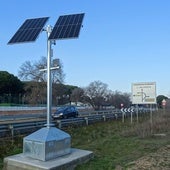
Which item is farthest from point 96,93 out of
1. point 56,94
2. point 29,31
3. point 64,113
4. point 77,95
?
point 29,31

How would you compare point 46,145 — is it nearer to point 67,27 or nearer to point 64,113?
point 67,27

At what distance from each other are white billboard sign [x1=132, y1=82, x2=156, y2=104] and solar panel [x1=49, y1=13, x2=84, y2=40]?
2309 centimetres

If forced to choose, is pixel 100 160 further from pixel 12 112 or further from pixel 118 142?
pixel 12 112

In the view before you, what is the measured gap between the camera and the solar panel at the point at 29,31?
39.1 feet

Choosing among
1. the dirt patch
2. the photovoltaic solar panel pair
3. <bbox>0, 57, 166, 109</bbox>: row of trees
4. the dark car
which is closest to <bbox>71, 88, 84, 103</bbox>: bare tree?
<bbox>0, 57, 166, 109</bbox>: row of trees

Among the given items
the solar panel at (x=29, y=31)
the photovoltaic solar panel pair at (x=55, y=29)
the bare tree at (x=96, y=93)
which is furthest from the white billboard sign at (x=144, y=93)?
the bare tree at (x=96, y=93)

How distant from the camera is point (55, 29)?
11.7 metres

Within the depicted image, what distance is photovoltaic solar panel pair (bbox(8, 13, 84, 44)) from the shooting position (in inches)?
454

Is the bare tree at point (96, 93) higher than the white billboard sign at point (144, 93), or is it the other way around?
the bare tree at point (96, 93)

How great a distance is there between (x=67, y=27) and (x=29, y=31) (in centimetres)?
135

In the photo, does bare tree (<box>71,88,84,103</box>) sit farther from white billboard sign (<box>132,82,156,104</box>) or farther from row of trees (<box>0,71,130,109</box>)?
white billboard sign (<box>132,82,156,104</box>)

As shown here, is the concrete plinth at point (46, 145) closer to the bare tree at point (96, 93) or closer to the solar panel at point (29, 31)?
the solar panel at point (29, 31)

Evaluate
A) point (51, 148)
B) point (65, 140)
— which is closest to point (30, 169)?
point (51, 148)

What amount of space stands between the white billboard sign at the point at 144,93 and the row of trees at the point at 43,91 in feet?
44.7
